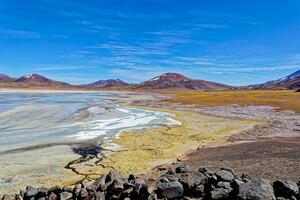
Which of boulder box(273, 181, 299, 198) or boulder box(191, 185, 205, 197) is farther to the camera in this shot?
boulder box(191, 185, 205, 197)

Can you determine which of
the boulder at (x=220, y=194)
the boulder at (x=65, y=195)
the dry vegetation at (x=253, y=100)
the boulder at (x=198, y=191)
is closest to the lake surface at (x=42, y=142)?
the boulder at (x=65, y=195)

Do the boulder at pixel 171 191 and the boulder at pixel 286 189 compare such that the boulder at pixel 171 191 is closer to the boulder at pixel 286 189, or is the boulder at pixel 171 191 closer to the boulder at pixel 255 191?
the boulder at pixel 255 191

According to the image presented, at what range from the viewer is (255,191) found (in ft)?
38.6

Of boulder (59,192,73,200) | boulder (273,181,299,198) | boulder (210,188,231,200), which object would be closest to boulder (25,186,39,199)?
boulder (59,192,73,200)

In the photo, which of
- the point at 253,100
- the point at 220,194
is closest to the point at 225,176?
the point at 220,194

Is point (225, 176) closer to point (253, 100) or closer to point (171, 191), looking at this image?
point (171, 191)

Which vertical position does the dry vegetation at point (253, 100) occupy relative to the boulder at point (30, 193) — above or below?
above

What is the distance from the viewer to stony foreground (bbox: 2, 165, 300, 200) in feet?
39.4

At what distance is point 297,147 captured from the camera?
24078 millimetres

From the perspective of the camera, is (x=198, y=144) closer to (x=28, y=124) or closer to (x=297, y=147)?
(x=297, y=147)

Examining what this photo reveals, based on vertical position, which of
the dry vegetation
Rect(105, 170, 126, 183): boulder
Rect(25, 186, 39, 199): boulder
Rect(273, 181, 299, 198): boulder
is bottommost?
Rect(25, 186, 39, 199): boulder

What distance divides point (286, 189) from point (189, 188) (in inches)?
114

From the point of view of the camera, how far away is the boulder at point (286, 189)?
1218 cm

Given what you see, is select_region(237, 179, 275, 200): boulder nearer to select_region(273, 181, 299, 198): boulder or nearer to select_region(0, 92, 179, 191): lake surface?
select_region(273, 181, 299, 198): boulder
